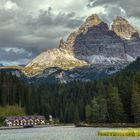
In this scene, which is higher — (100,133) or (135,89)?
(135,89)

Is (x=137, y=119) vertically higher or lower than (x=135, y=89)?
lower

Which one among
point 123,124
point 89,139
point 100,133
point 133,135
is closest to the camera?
point 89,139

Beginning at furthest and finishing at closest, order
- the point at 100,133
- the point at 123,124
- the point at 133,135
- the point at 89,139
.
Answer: the point at 123,124 < the point at 100,133 < the point at 133,135 < the point at 89,139

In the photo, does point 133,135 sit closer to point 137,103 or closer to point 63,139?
point 63,139

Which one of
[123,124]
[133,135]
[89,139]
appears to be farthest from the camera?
[123,124]

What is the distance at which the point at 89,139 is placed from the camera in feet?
343

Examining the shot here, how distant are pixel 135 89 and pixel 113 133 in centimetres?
8332

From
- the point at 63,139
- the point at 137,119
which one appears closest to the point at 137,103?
the point at 137,119

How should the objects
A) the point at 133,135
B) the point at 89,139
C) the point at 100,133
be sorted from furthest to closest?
1. the point at 100,133
2. the point at 133,135
3. the point at 89,139

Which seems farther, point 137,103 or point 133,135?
point 137,103

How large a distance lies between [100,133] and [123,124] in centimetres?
6875

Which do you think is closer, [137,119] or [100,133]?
[100,133]

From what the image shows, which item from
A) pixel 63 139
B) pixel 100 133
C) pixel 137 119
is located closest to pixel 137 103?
pixel 137 119

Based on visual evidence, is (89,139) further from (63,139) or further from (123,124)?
(123,124)
